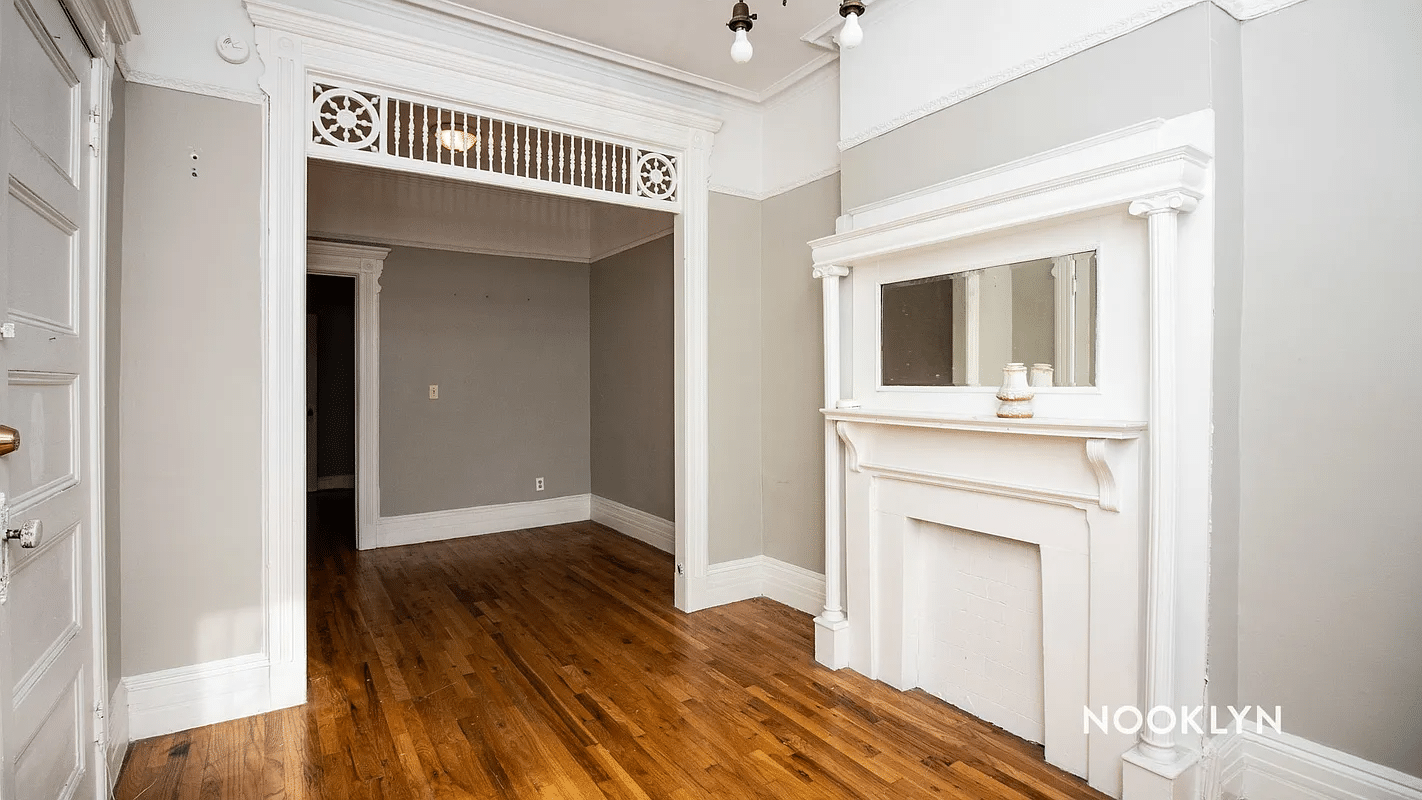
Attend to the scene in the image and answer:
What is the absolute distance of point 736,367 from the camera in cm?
401

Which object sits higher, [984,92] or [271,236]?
[984,92]

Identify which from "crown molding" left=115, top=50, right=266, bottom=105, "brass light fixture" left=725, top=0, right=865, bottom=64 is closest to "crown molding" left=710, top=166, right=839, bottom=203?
"brass light fixture" left=725, top=0, right=865, bottom=64

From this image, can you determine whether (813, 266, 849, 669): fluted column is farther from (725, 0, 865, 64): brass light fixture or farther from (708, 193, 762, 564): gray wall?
(725, 0, 865, 64): brass light fixture

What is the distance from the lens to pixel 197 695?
2.58 m

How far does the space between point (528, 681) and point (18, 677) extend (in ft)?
5.83

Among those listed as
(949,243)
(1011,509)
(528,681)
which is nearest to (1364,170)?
(949,243)

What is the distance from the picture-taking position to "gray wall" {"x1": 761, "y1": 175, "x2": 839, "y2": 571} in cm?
368

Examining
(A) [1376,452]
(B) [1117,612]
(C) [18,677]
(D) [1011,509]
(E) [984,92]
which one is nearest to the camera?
(C) [18,677]

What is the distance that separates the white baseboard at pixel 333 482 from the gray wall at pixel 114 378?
6.34 metres

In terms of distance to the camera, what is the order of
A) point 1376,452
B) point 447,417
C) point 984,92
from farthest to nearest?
1. point 447,417
2. point 984,92
3. point 1376,452

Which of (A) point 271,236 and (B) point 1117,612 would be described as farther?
(A) point 271,236

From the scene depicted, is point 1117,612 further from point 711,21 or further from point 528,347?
point 528,347

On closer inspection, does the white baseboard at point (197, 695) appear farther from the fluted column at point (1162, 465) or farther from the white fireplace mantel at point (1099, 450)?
the fluted column at point (1162, 465)

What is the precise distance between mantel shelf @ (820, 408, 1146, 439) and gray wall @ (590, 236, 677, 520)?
2.35 meters
